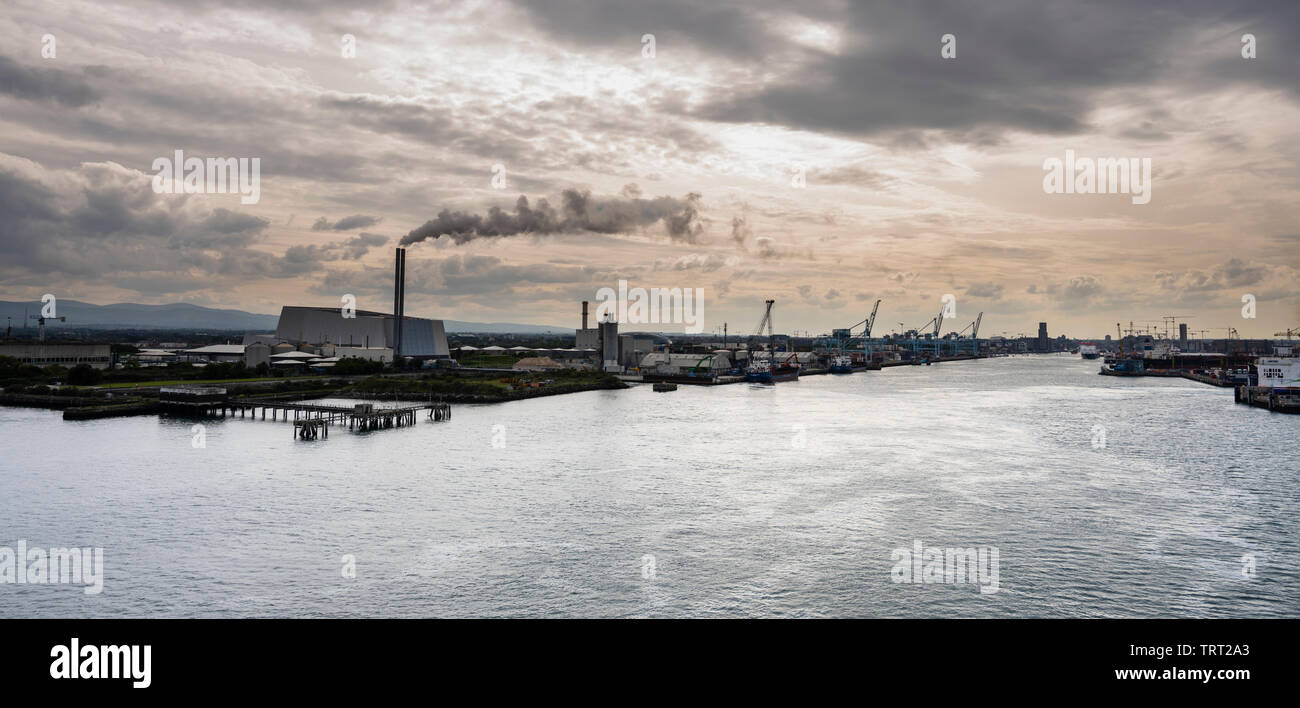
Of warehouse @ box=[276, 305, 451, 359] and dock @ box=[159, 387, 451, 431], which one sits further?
warehouse @ box=[276, 305, 451, 359]

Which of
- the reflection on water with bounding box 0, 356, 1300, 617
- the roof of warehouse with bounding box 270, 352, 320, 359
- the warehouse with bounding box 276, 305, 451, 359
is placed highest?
the warehouse with bounding box 276, 305, 451, 359

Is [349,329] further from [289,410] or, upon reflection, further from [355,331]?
[289,410]

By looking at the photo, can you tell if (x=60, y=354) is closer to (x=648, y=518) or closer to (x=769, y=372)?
(x=648, y=518)

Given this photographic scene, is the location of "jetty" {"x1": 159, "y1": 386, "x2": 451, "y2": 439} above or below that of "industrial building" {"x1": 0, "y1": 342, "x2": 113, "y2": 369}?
below

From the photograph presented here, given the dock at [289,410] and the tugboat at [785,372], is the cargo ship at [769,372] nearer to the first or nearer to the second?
the tugboat at [785,372]

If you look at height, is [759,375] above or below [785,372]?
below

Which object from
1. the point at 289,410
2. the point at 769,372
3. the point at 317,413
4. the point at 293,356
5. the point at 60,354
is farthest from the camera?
the point at 769,372

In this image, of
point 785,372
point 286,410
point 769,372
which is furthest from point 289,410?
point 785,372

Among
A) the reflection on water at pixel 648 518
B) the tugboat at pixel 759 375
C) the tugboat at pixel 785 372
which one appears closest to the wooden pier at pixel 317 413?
the reflection on water at pixel 648 518

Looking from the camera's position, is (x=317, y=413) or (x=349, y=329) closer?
(x=317, y=413)

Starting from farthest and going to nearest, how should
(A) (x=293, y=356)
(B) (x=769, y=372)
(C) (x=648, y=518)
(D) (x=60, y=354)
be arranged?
(B) (x=769, y=372) → (A) (x=293, y=356) → (D) (x=60, y=354) → (C) (x=648, y=518)

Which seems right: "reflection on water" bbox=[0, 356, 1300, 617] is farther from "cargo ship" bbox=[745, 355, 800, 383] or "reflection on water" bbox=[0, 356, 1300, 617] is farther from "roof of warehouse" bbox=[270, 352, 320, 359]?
"cargo ship" bbox=[745, 355, 800, 383]

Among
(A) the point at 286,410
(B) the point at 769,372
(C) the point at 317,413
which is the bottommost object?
(C) the point at 317,413

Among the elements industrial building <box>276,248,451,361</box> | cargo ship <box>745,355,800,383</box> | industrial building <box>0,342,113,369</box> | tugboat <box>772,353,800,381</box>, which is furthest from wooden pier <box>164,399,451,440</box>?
tugboat <box>772,353,800,381</box>
